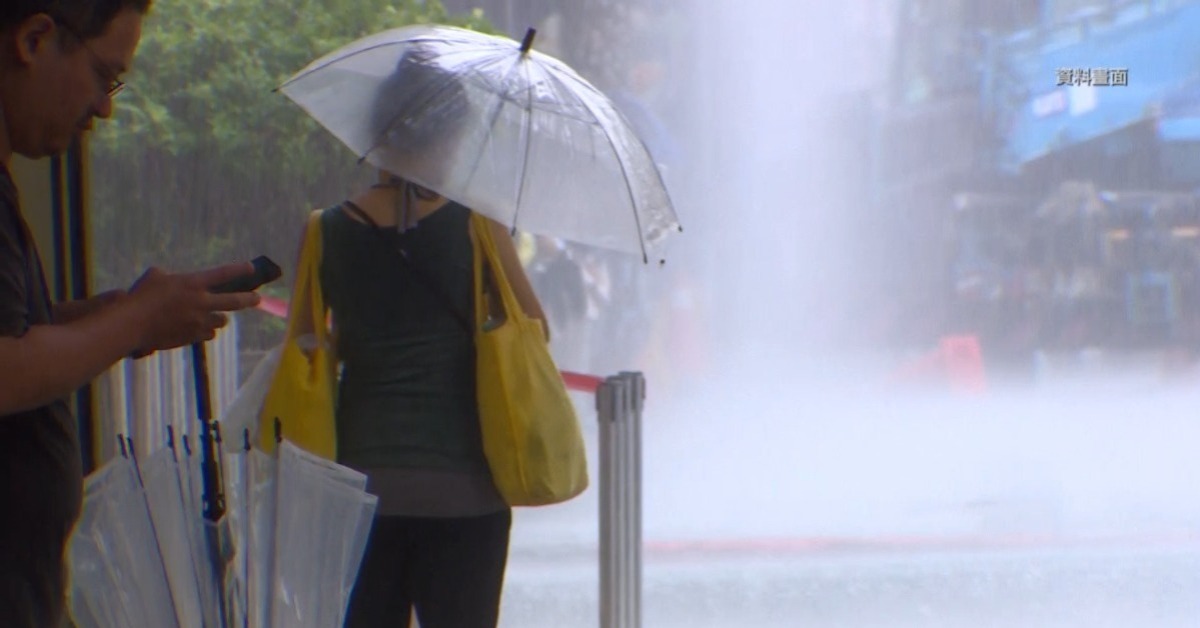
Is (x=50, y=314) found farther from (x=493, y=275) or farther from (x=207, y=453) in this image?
(x=493, y=275)

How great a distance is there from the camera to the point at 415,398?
103 inches

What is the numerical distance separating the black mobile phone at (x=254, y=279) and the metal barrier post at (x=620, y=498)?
1.71 meters

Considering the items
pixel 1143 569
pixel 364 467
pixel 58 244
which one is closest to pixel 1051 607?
pixel 1143 569

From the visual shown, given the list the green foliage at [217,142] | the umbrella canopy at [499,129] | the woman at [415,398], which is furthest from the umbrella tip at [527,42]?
the green foliage at [217,142]

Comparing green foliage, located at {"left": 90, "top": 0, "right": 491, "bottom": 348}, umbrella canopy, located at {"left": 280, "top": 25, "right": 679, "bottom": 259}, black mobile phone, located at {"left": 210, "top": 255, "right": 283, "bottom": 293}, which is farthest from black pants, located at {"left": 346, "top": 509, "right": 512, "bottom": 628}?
green foliage, located at {"left": 90, "top": 0, "right": 491, "bottom": 348}

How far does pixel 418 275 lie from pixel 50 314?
1.14m

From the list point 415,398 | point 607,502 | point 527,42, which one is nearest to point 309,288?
point 415,398

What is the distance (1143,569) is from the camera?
589 cm

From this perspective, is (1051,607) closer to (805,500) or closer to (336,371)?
(805,500)

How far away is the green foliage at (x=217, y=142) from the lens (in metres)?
5.71

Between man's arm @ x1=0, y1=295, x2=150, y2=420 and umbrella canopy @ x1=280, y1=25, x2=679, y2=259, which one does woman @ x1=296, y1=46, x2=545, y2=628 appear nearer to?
umbrella canopy @ x1=280, y1=25, x2=679, y2=259

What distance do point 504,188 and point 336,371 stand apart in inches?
18.9

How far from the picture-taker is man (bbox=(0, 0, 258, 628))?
4.49ft

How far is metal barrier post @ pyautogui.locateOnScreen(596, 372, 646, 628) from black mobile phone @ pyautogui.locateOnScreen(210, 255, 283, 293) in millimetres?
1710
